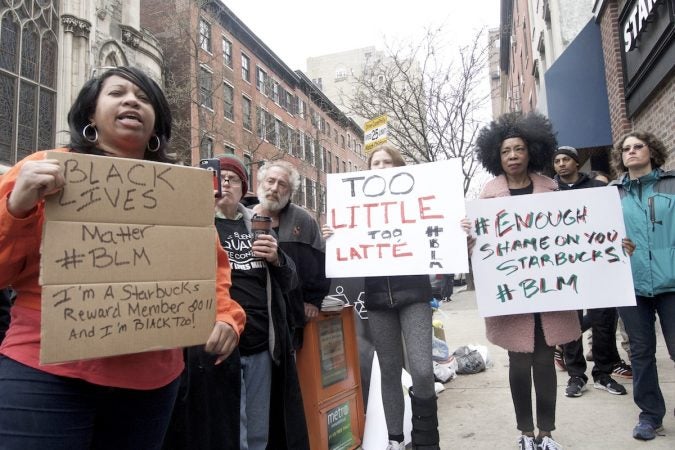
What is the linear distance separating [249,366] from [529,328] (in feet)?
5.53

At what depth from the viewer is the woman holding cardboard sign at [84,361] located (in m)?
1.25

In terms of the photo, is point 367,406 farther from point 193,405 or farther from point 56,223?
point 56,223

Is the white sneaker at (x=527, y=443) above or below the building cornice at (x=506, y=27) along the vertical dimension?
below

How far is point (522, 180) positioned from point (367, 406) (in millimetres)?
1989

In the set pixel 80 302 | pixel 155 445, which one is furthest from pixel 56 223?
pixel 155 445

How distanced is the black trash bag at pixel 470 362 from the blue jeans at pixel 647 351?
2.07 metres

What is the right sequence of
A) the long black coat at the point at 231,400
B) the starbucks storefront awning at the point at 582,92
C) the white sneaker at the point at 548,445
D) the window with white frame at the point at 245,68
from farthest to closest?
the window with white frame at the point at 245,68 < the starbucks storefront awning at the point at 582,92 < the white sneaker at the point at 548,445 < the long black coat at the point at 231,400

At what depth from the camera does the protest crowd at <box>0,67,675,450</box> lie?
130cm

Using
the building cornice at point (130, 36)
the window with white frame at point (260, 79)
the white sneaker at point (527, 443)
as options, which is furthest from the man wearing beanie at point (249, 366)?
the window with white frame at point (260, 79)

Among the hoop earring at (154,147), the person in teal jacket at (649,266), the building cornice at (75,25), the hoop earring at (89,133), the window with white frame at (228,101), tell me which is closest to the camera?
the hoop earring at (89,133)

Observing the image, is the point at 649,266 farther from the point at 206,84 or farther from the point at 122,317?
the point at 206,84

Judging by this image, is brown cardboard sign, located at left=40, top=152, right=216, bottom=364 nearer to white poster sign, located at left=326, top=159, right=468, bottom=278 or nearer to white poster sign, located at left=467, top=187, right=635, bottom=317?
white poster sign, located at left=326, top=159, right=468, bottom=278

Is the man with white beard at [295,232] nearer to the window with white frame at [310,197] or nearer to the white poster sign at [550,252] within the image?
the white poster sign at [550,252]

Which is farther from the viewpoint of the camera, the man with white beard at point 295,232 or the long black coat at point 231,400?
the man with white beard at point 295,232
